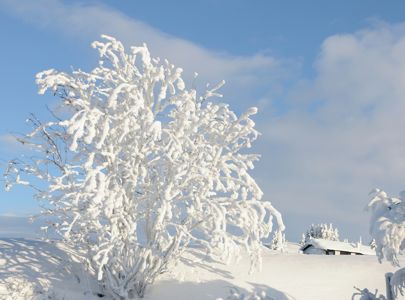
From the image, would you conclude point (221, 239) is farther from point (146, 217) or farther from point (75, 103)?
point (75, 103)

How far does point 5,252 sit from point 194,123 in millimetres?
7246

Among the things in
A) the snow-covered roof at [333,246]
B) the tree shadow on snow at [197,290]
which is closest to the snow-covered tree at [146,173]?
the tree shadow on snow at [197,290]

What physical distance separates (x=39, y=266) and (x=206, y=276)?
4.91 m

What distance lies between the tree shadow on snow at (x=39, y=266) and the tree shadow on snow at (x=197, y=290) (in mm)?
1898

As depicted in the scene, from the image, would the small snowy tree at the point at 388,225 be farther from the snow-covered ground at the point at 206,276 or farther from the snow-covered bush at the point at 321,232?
the snow-covered bush at the point at 321,232

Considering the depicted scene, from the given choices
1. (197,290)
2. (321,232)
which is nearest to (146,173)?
(197,290)

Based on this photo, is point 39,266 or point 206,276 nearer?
point 39,266

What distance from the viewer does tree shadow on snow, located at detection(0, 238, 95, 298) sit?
1420 centimetres

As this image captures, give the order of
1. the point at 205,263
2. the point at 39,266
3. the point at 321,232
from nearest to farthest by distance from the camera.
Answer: the point at 39,266, the point at 205,263, the point at 321,232

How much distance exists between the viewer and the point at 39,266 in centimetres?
1504

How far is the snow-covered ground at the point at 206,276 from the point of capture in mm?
14078

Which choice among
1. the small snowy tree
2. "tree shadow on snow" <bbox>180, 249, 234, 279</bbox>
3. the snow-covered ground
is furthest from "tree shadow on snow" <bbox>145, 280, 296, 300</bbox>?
the small snowy tree

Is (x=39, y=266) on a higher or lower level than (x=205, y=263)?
lower

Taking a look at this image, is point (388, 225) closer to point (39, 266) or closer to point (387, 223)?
point (387, 223)
